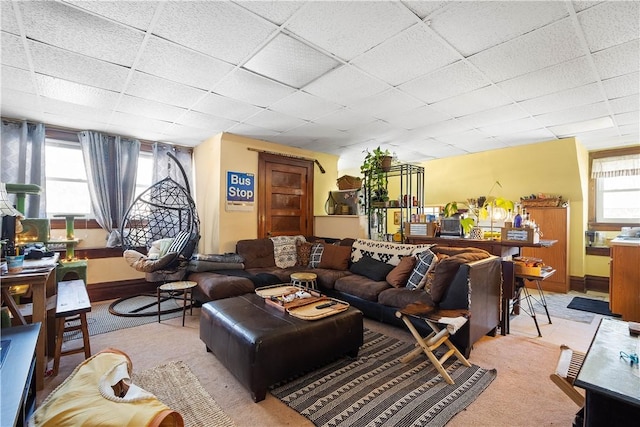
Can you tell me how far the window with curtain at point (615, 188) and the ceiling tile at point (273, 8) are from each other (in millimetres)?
6131

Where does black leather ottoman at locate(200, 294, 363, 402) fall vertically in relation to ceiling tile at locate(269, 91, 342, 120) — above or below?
below

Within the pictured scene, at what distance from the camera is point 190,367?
2348 mm

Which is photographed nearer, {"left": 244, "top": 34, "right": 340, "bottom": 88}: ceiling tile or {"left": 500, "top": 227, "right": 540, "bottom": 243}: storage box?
{"left": 244, "top": 34, "right": 340, "bottom": 88}: ceiling tile

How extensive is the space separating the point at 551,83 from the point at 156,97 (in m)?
3.98

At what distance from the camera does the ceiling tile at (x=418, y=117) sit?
11.5 feet

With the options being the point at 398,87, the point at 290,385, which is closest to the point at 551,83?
the point at 398,87

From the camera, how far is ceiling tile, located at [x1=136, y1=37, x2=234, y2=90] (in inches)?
86.4

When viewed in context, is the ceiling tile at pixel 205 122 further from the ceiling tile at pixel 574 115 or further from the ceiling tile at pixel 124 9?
the ceiling tile at pixel 574 115

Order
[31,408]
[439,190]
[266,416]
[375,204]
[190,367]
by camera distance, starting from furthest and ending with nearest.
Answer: [439,190], [375,204], [190,367], [266,416], [31,408]

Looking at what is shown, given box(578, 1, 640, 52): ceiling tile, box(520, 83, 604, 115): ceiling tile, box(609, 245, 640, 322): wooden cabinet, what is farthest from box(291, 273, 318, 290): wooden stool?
box(609, 245, 640, 322): wooden cabinet

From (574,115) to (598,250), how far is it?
113 inches

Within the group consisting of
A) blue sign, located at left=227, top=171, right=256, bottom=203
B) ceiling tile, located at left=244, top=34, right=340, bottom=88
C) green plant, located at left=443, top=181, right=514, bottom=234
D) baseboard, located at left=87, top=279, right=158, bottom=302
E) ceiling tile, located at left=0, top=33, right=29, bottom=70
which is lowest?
baseboard, located at left=87, top=279, right=158, bottom=302

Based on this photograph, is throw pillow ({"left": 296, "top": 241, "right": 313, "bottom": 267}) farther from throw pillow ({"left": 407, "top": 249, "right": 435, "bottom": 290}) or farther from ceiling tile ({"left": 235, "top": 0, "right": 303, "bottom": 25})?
ceiling tile ({"left": 235, "top": 0, "right": 303, "bottom": 25})

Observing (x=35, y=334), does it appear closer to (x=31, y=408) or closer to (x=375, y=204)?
(x=31, y=408)
